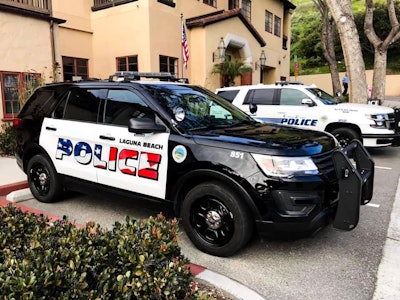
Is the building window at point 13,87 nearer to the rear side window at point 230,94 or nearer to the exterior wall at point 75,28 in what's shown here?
the exterior wall at point 75,28

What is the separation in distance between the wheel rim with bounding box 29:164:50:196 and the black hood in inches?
108

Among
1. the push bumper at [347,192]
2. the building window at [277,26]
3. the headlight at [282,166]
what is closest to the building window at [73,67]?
the headlight at [282,166]

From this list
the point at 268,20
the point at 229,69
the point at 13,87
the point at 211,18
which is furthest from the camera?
the point at 268,20

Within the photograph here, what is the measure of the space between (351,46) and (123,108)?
9381 mm

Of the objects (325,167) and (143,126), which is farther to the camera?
(143,126)

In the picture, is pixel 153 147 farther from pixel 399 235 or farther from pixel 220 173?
pixel 399 235

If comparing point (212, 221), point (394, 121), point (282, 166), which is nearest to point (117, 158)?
point (212, 221)

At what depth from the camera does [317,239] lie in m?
4.16

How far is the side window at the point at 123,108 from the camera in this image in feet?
14.2

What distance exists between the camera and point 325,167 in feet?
11.7

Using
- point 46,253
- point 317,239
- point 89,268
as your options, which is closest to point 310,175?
point 317,239

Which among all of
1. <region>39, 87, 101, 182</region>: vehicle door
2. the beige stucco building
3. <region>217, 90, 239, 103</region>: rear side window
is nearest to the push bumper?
<region>39, 87, 101, 182</region>: vehicle door

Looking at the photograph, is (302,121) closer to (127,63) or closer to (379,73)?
(379,73)

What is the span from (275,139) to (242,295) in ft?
5.14
